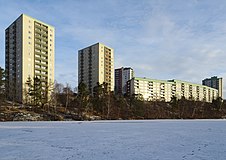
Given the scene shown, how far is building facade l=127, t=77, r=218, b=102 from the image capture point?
12437 cm

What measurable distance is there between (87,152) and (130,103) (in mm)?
61680

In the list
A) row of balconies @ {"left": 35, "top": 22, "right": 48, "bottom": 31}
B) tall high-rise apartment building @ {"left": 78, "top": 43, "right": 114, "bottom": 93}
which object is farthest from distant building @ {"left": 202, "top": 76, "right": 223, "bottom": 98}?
row of balconies @ {"left": 35, "top": 22, "right": 48, "bottom": 31}

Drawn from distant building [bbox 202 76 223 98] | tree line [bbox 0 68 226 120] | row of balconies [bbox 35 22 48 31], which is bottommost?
tree line [bbox 0 68 226 120]

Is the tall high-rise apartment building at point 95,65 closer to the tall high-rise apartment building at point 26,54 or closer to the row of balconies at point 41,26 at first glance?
the tall high-rise apartment building at point 26,54

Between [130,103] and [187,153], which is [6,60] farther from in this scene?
[187,153]

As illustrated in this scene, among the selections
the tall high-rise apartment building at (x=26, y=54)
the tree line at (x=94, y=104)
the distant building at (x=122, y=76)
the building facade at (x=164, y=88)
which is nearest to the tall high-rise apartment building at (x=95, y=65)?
the building facade at (x=164, y=88)

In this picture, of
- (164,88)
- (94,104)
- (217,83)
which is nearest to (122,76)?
(164,88)

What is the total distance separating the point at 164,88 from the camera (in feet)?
444

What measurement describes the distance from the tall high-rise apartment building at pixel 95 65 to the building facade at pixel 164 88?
869 inches

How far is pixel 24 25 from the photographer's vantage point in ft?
238

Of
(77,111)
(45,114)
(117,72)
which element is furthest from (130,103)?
(117,72)

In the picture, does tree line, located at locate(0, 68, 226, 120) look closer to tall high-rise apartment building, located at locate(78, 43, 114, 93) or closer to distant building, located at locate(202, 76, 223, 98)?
tall high-rise apartment building, located at locate(78, 43, 114, 93)

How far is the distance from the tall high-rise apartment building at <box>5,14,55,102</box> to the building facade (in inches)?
2120

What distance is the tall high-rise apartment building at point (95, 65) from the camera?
99.4 m
